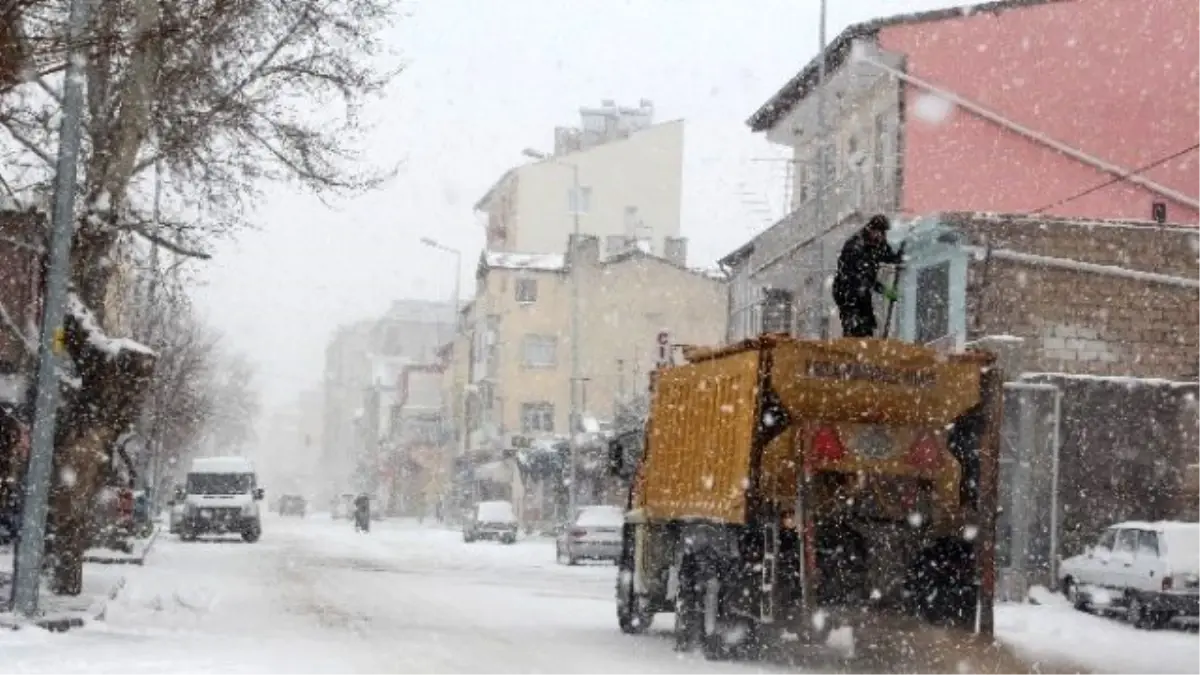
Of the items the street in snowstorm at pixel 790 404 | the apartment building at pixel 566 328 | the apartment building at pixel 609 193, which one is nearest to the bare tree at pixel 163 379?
the street in snowstorm at pixel 790 404

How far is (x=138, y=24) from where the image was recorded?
17.2m

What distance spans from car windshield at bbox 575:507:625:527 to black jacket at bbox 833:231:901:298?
23.4m

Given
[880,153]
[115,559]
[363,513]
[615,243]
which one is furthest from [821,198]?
[615,243]

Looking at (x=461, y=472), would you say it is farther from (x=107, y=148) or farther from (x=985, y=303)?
(x=107, y=148)

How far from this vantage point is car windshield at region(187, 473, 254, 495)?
156 feet

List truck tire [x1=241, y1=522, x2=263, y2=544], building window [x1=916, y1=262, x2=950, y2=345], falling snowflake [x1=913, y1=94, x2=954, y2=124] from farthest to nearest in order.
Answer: truck tire [x1=241, y1=522, x2=263, y2=544], falling snowflake [x1=913, y1=94, x2=954, y2=124], building window [x1=916, y1=262, x2=950, y2=345]

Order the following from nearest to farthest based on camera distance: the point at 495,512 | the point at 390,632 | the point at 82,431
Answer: the point at 390,632, the point at 82,431, the point at 495,512

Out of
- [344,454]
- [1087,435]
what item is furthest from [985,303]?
[344,454]

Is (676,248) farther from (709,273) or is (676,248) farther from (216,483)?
(216,483)

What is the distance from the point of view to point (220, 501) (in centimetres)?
A: 4759

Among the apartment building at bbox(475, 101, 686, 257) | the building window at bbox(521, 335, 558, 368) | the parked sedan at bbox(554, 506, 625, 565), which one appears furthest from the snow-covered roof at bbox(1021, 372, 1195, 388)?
the apartment building at bbox(475, 101, 686, 257)

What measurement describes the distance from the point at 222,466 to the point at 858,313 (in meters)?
35.2

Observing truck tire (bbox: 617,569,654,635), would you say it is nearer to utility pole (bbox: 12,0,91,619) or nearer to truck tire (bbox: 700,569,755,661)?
truck tire (bbox: 700,569,755,661)

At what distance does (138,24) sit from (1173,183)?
76.8ft
